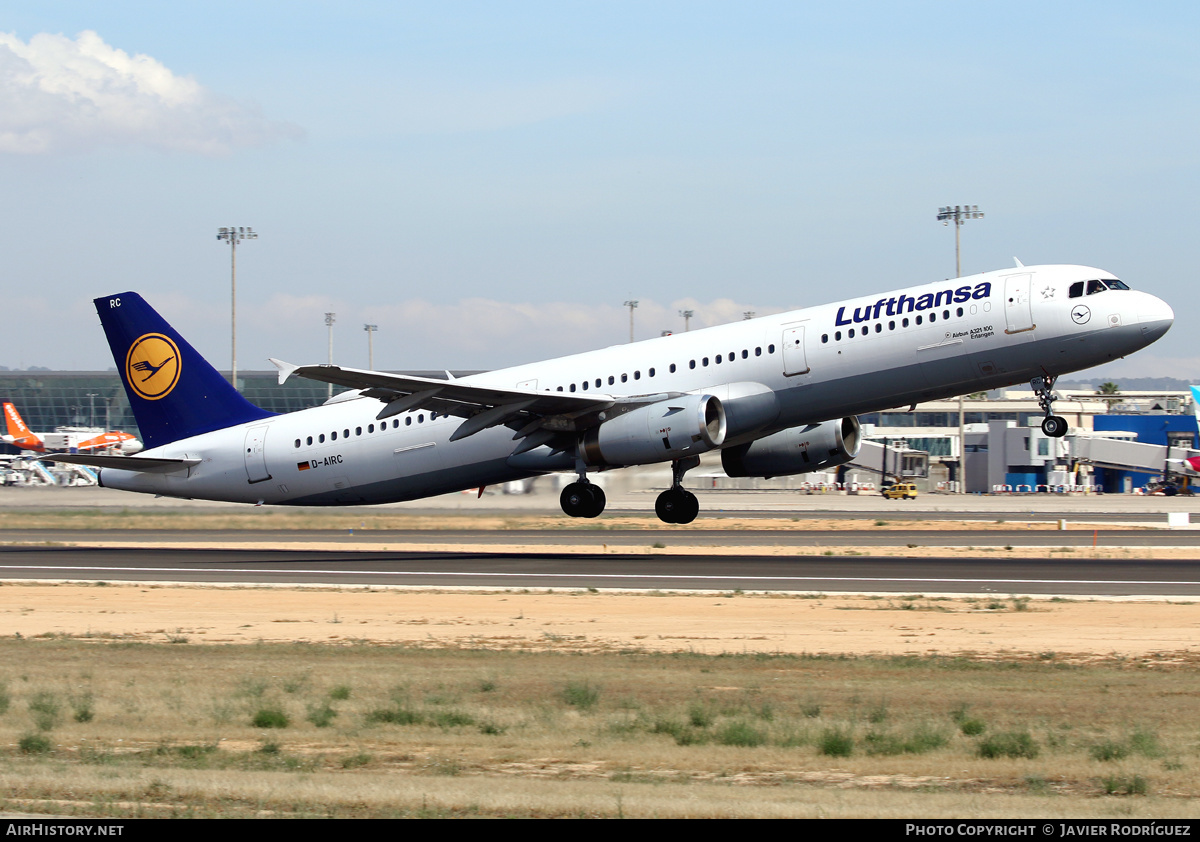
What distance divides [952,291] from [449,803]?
960 inches

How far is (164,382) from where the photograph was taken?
39.3m

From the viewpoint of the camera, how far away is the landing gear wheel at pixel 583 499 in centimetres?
3522

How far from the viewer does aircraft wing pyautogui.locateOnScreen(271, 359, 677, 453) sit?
31766 mm

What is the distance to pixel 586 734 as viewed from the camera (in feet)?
42.1

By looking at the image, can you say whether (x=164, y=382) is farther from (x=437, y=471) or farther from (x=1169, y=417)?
(x=1169, y=417)

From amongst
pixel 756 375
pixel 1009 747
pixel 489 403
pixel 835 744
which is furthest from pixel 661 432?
pixel 1009 747

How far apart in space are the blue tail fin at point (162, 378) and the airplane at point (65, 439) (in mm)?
35482

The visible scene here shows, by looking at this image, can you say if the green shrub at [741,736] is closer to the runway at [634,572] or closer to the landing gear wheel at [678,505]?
the runway at [634,572]

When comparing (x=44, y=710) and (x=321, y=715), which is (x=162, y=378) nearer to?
(x=44, y=710)

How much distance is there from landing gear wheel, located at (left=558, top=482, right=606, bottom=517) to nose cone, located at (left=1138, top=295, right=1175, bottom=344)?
1503 cm

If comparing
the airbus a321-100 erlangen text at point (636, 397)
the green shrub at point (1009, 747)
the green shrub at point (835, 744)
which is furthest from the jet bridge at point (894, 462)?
the green shrub at point (835, 744)

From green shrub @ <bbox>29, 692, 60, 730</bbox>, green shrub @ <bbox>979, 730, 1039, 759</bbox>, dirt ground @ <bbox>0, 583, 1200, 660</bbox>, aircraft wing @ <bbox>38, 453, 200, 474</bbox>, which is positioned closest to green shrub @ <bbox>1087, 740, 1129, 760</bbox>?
green shrub @ <bbox>979, 730, 1039, 759</bbox>

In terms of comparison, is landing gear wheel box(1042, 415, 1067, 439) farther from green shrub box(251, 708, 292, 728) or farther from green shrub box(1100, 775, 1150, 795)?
green shrub box(251, 708, 292, 728)

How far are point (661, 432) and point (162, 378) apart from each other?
57.2 feet
